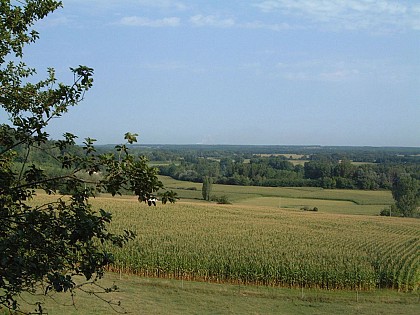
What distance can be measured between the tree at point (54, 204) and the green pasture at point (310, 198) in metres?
57.4

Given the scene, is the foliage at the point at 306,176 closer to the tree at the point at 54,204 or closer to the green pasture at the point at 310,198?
the green pasture at the point at 310,198

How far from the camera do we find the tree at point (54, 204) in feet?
13.5

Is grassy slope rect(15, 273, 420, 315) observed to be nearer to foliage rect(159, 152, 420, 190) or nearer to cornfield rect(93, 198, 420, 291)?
cornfield rect(93, 198, 420, 291)

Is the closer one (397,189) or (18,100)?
(18,100)

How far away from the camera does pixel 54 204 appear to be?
503 cm

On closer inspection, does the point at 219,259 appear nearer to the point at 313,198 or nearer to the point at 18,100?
the point at 18,100

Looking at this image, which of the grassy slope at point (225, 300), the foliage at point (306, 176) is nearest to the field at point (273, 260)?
the grassy slope at point (225, 300)

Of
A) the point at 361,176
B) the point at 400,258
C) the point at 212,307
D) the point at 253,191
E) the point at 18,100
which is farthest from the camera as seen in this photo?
the point at 361,176

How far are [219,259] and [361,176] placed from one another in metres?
78.9

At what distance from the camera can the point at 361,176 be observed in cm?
9506

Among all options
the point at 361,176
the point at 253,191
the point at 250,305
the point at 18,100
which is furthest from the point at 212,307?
the point at 361,176

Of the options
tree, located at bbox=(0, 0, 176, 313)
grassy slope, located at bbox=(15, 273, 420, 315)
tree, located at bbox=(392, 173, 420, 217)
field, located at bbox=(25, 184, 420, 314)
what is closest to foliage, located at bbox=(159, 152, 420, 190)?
tree, located at bbox=(392, 173, 420, 217)

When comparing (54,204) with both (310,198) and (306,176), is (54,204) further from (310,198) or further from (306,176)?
(306,176)

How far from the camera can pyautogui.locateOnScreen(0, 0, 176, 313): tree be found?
4109mm
